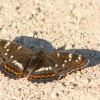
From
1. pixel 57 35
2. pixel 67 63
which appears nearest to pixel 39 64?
pixel 67 63

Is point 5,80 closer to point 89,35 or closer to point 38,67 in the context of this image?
point 38,67

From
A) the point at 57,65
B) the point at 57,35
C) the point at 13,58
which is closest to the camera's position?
the point at 57,65

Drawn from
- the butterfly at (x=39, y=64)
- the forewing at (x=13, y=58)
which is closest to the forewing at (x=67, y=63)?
the butterfly at (x=39, y=64)

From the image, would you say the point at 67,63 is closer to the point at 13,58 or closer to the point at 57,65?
the point at 57,65

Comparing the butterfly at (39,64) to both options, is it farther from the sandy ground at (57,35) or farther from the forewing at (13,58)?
the sandy ground at (57,35)

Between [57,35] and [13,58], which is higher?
[13,58]

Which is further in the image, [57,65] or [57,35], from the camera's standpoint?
[57,35]

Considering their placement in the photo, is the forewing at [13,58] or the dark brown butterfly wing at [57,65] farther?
the forewing at [13,58]

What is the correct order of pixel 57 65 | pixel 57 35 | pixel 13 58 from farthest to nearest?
pixel 57 35 < pixel 13 58 < pixel 57 65
